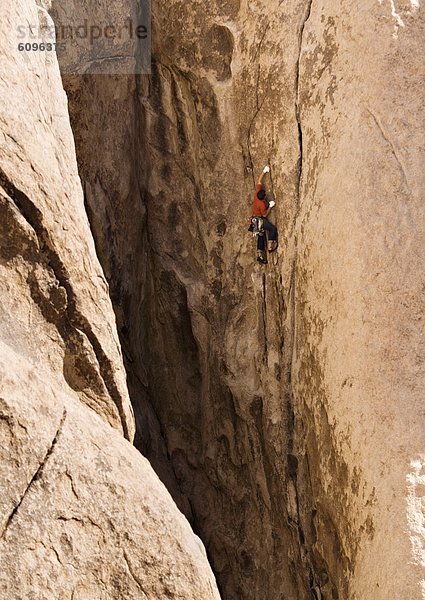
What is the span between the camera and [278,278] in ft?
21.6

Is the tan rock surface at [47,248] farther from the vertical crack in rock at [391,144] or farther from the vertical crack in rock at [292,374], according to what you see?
the vertical crack in rock at [391,144]

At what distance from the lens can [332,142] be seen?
6098mm

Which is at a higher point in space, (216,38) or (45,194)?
(216,38)

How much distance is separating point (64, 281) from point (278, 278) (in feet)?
5.93

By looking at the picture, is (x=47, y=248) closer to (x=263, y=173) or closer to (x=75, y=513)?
(x=75, y=513)

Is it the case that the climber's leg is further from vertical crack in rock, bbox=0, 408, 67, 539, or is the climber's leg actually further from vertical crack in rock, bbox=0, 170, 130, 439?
vertical crack in rock, bbox=0, 408, 67, 539

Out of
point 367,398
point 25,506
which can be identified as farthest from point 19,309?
point 367,398

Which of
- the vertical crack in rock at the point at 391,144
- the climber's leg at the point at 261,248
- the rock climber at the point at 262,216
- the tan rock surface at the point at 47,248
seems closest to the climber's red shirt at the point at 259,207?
the rock climber at the point at 262,216

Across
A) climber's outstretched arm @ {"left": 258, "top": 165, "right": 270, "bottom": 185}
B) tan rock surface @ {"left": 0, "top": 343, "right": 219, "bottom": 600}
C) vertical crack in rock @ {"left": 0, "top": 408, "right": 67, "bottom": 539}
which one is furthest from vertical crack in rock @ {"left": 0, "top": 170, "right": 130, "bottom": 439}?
climber's outstretched arm @ {"left": 258, "top": 165, "right": 270, "bottom": 185}

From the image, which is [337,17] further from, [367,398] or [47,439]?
[47,439]

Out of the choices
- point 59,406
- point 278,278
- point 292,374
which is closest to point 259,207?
point 278,278

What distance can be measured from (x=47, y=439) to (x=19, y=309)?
67 cm

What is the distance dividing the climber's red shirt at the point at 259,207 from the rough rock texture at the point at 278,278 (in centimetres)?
10

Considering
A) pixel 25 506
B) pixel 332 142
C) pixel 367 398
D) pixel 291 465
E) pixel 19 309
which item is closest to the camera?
pixel 25 506
